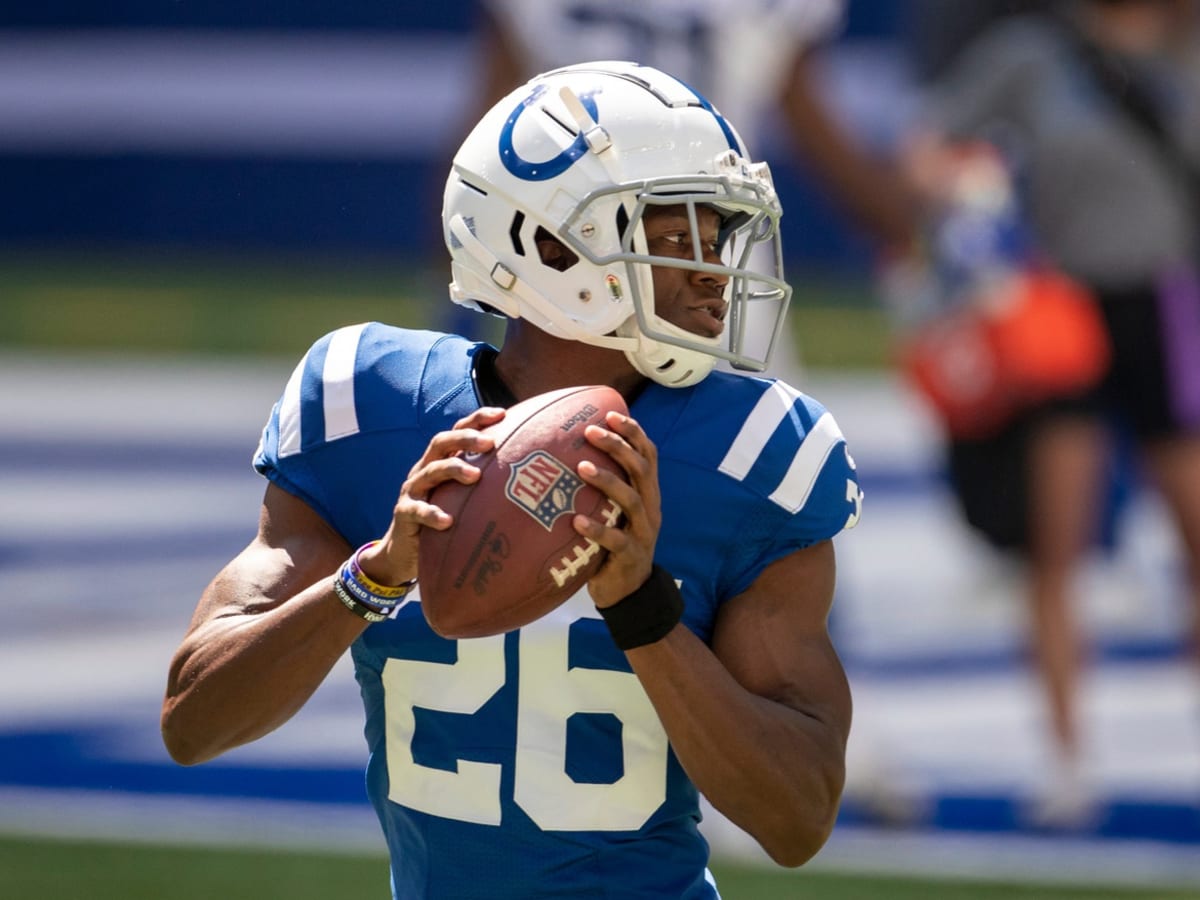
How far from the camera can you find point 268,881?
4398 millimetres

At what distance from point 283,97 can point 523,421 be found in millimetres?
13220

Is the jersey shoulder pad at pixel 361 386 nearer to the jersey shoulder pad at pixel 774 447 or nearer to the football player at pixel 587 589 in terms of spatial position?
the football player at pixel 587 589

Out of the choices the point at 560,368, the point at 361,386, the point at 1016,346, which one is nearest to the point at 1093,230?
the point at 1016,346

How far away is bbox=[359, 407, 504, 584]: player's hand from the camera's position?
6.34ft

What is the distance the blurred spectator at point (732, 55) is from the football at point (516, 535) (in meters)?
2.43

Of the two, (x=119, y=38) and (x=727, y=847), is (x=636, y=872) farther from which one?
(x=119, y=38)

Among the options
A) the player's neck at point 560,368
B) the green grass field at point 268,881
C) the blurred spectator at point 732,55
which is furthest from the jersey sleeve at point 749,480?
the green grass field at point 268,881

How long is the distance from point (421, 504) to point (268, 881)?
8.81ft

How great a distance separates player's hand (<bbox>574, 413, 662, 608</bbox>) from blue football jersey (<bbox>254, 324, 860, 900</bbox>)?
19 cm

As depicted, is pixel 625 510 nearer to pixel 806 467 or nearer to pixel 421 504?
pixel 421 504

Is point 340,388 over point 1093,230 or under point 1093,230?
over

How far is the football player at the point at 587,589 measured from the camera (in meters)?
2.09

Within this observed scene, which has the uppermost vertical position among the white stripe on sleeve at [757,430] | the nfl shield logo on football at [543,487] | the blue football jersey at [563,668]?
the nfl shield logo on football at [543,487]

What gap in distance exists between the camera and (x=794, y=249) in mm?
14758
